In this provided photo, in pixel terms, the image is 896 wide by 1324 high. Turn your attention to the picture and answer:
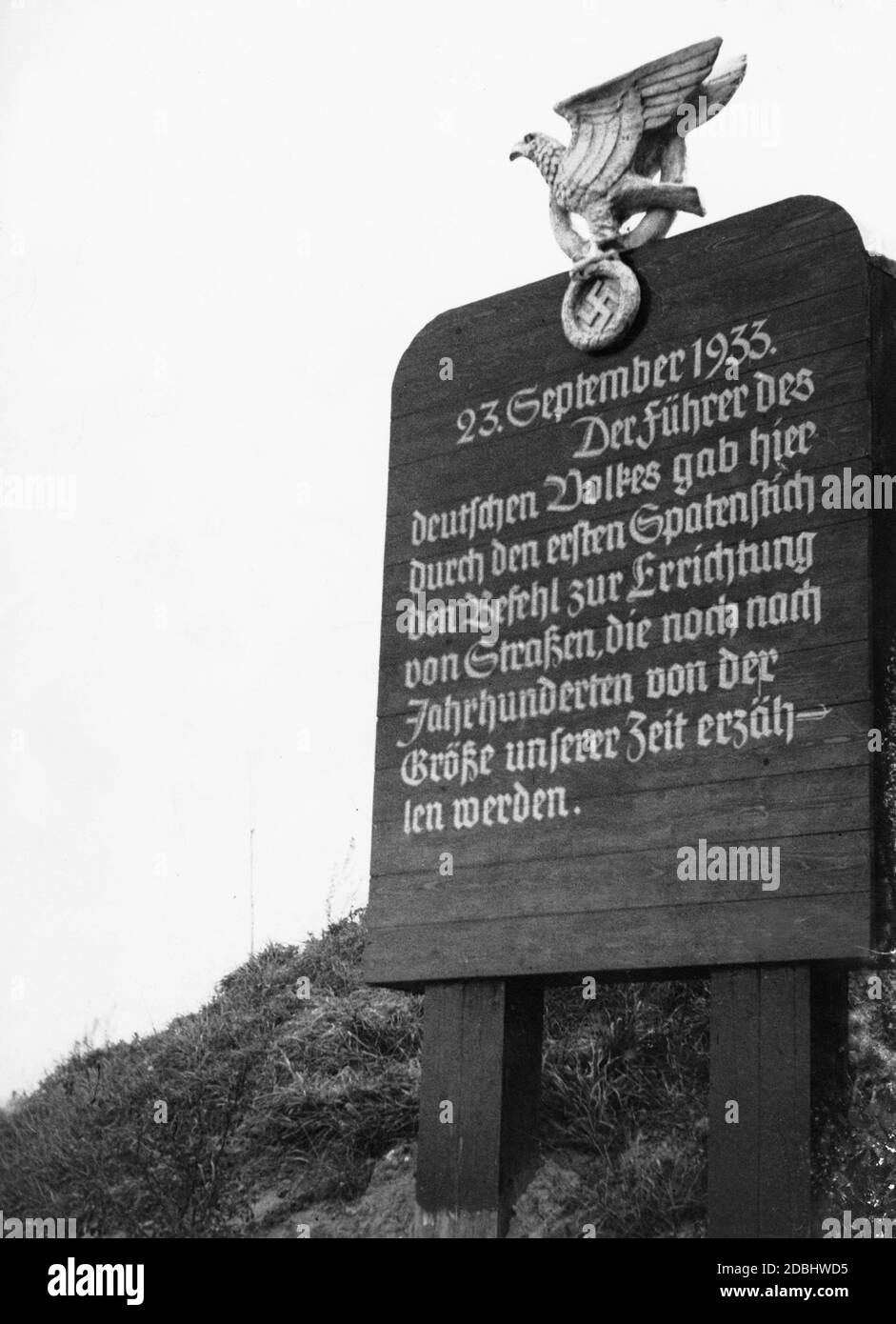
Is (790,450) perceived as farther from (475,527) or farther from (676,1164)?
(676,1164)

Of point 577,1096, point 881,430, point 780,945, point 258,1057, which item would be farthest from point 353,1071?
point 881,430

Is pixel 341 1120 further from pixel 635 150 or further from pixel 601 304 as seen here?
pixel 635 150

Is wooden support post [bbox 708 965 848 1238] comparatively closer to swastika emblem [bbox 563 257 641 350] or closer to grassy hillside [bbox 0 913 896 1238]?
grassy hillside [bbox 0 913 896 1238]

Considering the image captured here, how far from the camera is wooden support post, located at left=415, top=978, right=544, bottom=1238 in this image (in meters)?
7.85

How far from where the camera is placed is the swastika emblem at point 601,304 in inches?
329

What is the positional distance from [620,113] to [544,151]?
1.39ft

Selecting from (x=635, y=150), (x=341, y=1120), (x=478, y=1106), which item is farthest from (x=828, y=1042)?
(x=635, y=150)

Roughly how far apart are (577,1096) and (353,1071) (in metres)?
1.61

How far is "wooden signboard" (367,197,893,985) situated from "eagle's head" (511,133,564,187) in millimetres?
566

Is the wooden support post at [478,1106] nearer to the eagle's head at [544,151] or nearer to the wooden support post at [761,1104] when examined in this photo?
the wooden support post at [761,1104]

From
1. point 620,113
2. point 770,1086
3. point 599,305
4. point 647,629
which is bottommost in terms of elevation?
point 770,1086

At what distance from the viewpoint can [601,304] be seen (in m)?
8.47

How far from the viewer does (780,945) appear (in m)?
7.16

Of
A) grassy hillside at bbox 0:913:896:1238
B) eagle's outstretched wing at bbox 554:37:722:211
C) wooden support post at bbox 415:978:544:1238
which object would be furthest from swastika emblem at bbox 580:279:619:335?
grassy hillside at bbox 0:913:896:1238
